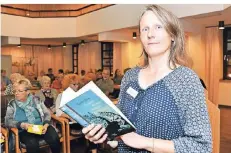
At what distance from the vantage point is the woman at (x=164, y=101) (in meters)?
0.94

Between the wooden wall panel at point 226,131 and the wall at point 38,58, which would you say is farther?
the wall at point 38,58

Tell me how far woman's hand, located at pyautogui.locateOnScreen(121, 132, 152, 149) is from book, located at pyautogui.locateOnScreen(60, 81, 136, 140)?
0.03 meters

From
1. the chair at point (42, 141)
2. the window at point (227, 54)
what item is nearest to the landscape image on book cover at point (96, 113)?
the chair at point (42, 141)

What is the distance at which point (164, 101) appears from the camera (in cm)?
100

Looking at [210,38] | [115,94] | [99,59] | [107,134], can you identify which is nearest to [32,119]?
[107,134]

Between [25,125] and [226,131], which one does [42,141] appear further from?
[226,131]

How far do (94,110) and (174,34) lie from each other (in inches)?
17.1

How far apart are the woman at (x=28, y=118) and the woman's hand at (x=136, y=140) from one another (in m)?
2.39

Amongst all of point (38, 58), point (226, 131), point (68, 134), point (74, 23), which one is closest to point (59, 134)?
point (68, 134)

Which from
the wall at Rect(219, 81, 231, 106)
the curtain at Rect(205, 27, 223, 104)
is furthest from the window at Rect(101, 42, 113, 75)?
the wall at Rect(219, 81, 231, 106)

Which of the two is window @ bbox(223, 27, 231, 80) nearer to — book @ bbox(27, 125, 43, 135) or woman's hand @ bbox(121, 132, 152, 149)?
book @ bbox(27, 125, 43, 135)

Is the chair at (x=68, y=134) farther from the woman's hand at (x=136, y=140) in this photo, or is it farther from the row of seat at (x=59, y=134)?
the woman's hand at (x=136, y=140)

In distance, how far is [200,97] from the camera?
0.95 meters

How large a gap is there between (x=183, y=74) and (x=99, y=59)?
10.7m
